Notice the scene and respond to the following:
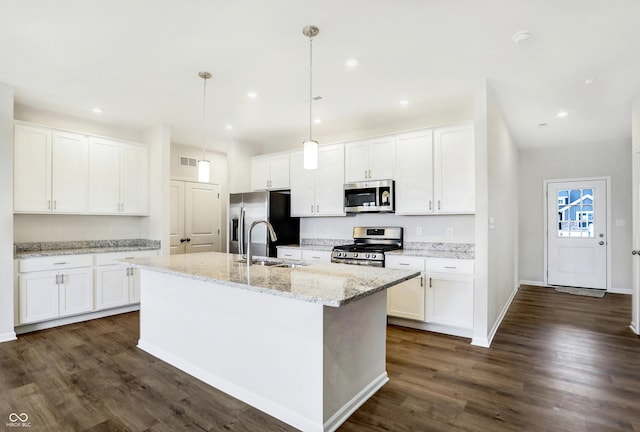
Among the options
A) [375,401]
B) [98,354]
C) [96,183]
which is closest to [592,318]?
[375,401]

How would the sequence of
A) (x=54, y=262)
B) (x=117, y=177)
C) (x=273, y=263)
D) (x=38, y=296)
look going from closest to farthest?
(x=273, y=263), (x=38, y=296), (x=54, y=262), (x=117, y=177)

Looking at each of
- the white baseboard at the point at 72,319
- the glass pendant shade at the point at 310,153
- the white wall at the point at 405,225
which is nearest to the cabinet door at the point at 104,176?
the white baseboard at the point at 72,319

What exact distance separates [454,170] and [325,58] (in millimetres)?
1951

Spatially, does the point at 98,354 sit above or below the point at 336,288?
below

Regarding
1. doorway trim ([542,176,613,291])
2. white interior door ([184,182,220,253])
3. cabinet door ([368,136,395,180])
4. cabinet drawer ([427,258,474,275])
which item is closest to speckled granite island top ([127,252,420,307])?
cabinet drawer ([427,258,474,275])

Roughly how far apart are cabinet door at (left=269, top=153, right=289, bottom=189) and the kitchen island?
256 centimetres

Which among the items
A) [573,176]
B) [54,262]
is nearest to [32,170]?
[54,262]

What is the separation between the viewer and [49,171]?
4.13 meters

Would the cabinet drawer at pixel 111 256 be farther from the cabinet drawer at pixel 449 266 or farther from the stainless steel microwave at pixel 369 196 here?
the cabinet drawer at pixel 449 266

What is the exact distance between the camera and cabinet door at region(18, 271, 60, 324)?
12.3 ft

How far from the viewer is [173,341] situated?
→ 2.98m

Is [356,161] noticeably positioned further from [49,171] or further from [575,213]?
[575,213]

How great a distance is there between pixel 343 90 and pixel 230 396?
3048mm

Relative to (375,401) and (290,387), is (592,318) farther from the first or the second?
(290,387)
